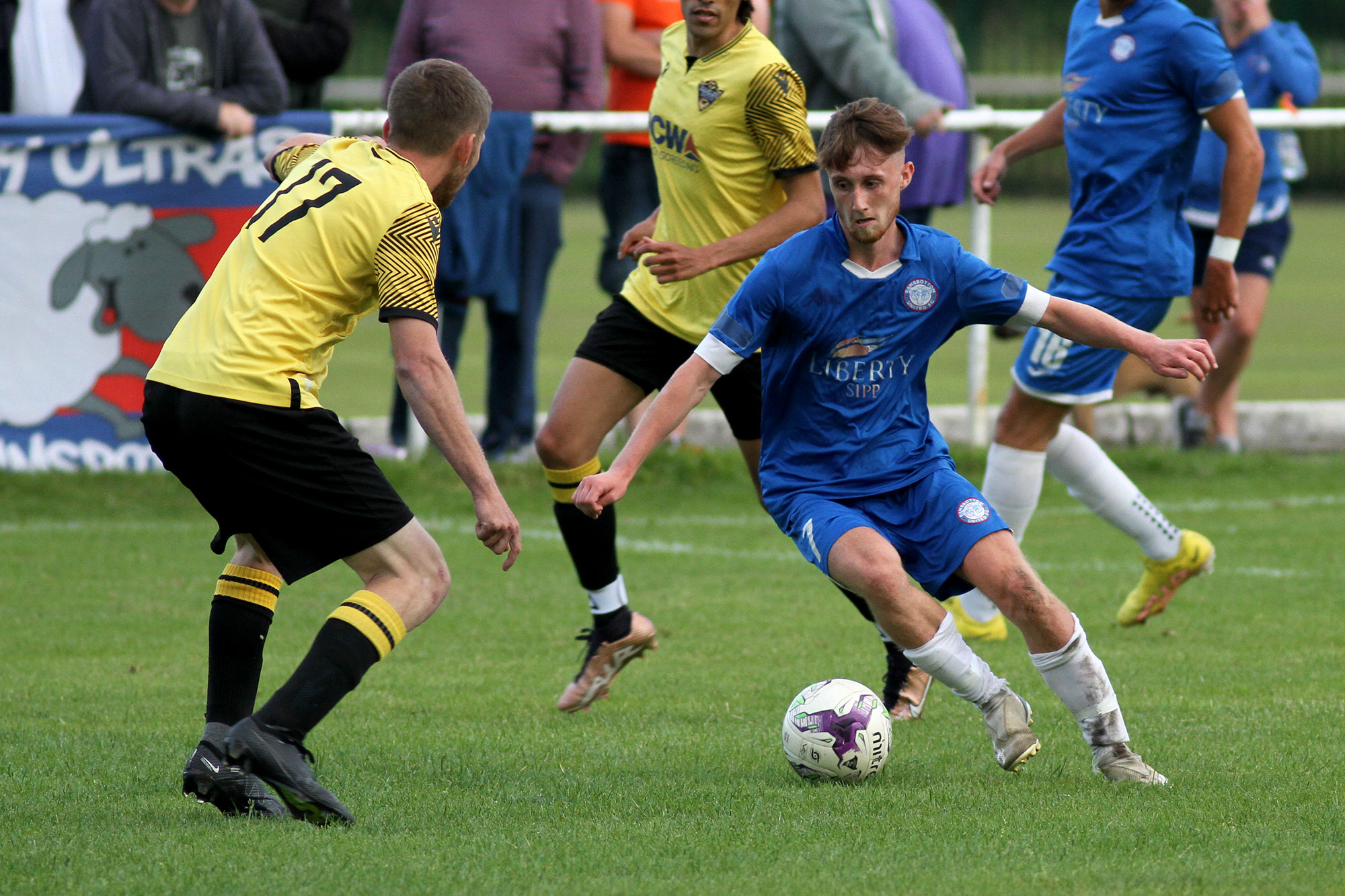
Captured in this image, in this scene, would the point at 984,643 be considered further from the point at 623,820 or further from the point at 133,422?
the point at 133,422

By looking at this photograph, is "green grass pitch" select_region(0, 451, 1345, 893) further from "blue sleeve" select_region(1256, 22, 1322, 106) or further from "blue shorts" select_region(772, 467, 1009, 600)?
"blue sleeve" select_region(1256, 22, 1322, 106)

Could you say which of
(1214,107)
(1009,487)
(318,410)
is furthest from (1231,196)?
(318,410)

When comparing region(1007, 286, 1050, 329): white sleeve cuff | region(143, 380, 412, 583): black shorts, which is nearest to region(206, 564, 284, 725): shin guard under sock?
region(143, 380, 412, 583): black shorts

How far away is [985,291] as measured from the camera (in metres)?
4.30

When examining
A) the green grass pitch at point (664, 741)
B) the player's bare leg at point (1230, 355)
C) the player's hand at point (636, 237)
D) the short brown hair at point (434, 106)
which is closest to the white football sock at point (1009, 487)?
the green grass pitch at point (664, 741)

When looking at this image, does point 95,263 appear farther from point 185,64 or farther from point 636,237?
point 636,237

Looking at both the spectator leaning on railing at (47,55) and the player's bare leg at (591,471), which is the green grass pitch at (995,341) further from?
the player's bare leg at (591,471)

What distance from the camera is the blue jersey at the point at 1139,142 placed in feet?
18.7

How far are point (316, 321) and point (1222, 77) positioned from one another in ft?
10.6

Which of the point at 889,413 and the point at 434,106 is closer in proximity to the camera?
the point at 434,106

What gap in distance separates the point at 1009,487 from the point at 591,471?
157 cm

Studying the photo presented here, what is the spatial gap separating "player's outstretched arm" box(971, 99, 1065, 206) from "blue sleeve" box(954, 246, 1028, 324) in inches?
71.9

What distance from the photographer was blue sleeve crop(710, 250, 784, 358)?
4.27 meters

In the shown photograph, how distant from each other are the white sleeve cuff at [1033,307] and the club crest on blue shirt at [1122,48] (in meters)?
1.85
